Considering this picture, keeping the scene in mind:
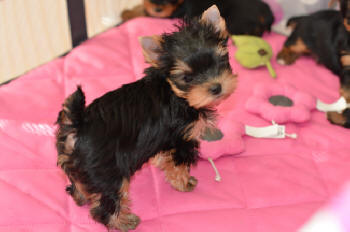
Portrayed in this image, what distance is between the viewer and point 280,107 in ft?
9.90

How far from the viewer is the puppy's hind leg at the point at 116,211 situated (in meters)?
2.12

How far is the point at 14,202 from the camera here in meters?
2.39

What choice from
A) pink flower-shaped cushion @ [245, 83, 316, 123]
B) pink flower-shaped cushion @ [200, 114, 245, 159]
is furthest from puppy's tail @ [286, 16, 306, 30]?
pink flower-shaped cushion @ [200, 114, 245, 159]

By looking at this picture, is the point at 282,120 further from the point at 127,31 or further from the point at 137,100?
the point at 127,31

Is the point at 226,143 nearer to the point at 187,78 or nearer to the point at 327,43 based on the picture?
the point at 187,78

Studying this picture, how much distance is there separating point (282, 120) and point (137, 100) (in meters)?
1.35

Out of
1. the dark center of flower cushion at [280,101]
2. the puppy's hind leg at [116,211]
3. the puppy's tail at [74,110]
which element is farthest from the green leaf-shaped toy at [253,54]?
Answer: the puppy's tail at [74,110]

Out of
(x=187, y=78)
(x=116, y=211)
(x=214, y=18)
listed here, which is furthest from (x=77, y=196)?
Result: (x=214, y=18)

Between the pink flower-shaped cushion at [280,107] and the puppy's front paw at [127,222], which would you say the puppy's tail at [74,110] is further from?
the pink flower-shaped cushion at [280,107]

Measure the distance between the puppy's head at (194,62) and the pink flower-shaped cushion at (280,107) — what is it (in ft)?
3.11

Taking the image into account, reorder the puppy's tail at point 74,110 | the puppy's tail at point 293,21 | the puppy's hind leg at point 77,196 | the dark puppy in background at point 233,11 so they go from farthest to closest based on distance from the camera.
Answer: the dark puppy in background at point 233,11
the puppy's tail at point 293,21
the puppy's hind leg at point 77,196
the puppy's tail at point 74,110

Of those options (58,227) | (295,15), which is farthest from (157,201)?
(295,15)

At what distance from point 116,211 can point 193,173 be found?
2.32 feet

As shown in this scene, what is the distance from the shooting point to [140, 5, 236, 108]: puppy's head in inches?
79.9
